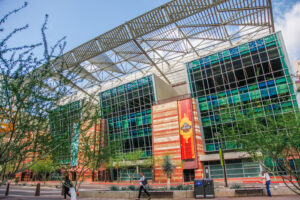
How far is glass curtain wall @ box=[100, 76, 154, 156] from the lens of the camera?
3918 cm

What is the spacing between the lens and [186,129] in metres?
33.7

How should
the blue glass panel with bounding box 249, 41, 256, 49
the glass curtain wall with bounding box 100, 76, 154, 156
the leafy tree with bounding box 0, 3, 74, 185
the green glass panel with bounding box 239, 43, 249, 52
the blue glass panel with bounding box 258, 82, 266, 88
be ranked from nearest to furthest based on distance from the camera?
the leafy tree with bounding box 0, 3, 74, 185 < the blue glass panel with bounding box 258, 82, 266, 88 < the blue glass panel with bounding box 249, 41, 256, 49 < the green glass panel with bounding box 239, 43, 249, 52 < the glass curtain wall with bounding box 100, 76, 154, 156

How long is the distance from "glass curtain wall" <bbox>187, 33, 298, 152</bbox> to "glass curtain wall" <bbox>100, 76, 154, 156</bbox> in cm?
907

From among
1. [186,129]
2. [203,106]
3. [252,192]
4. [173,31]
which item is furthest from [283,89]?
[252,192]

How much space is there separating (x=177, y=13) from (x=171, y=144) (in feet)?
64.2

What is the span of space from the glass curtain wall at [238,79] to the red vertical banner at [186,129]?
2.04 metres

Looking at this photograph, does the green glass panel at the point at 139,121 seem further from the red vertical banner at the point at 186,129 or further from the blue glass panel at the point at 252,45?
the blue glass panel at the point at 252,45

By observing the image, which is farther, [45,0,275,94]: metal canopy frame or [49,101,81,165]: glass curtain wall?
[45,0,275,94]: metal canopy frame

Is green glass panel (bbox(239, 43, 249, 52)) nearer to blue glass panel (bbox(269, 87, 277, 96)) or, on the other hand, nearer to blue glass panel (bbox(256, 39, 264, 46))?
blue glass panel (bbox(256, 39, 264, 46))

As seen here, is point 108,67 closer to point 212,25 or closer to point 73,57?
point 73,57

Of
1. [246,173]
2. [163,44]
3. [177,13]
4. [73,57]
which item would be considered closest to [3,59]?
[177,13]

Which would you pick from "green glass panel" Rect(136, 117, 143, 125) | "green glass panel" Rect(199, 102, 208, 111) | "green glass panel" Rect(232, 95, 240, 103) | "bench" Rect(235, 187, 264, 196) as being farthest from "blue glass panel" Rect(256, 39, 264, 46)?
"bench" Rect(235, 187, 264, 196)

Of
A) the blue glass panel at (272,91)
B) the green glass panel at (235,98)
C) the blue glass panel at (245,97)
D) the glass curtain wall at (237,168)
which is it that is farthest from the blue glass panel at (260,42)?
the glass curtain wall at (237,168)

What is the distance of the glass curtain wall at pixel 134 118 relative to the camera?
39.2 m
